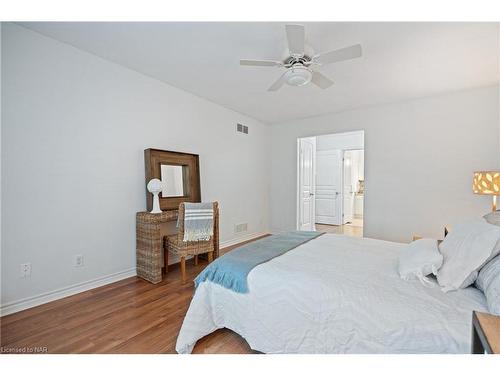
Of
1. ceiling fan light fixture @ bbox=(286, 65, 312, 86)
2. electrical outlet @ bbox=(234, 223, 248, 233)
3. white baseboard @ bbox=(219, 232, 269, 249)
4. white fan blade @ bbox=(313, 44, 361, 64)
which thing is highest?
white fan blade @ bbox=(313, 44, 361, 64)

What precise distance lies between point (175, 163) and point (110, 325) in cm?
192

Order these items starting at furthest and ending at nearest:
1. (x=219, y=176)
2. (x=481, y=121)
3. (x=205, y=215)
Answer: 1. (x=219, y=176)
2. (x=481, y=121)
3. (x=205, y=215)

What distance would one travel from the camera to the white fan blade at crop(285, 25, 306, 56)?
5.10ft

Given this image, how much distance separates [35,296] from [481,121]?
5.53 m

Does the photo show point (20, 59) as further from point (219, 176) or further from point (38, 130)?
point (219, 176)

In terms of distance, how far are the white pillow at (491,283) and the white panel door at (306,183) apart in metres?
3.70

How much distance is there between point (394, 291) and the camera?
1.25 m

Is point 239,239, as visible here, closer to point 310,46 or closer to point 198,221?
point 198,221

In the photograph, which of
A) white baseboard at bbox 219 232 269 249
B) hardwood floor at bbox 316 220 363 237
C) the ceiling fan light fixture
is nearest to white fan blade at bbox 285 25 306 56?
the ceiling fan light fixture

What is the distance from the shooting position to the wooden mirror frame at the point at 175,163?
9.37ft

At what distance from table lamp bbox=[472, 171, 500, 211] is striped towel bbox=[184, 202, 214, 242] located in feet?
9.82

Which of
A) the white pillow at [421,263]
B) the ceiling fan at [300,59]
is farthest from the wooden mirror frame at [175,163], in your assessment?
the white pillow at [421,263]

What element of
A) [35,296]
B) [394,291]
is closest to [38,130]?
[35,296]

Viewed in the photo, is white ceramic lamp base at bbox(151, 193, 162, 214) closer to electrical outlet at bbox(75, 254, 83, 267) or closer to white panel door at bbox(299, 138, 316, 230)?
electrical outlet at bbox(75, 254, 83, 267)
